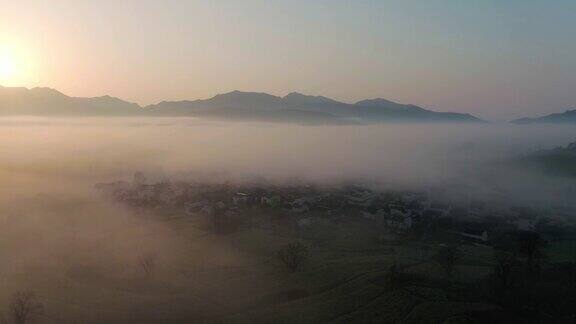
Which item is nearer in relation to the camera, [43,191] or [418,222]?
[418,222]

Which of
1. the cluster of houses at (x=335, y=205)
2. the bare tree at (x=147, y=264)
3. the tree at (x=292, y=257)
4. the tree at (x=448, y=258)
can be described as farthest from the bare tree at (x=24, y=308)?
the tree at (x=448, y=258)

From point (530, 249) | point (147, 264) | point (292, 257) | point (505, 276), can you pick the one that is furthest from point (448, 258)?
point (147, 264)

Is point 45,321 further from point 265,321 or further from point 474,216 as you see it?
point 474,216

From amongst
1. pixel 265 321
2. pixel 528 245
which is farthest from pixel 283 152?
pixel 265 321

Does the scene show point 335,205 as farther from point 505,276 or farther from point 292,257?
point 505,276

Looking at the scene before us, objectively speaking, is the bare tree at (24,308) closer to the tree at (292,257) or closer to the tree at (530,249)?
the tree at (292,257)

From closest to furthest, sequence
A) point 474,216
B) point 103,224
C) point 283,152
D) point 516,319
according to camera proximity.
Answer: point 516,319, point 103,224, point 474,216, point 283,152
